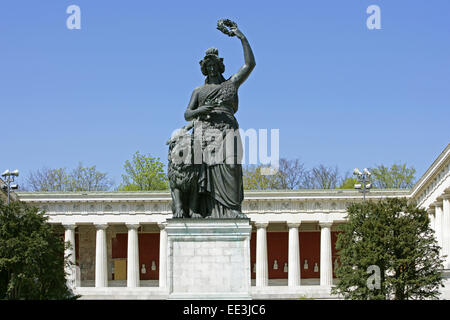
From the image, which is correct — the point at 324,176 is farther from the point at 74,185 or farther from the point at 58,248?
the point at 58,248

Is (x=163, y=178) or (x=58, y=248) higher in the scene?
(x=163, y=178)

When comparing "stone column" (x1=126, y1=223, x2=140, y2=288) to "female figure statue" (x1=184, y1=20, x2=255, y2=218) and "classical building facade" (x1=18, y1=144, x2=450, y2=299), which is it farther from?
"female figure statue" (x1=184, y1=20, x2=255, y2=218)

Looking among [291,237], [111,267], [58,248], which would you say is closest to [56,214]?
[111,267]

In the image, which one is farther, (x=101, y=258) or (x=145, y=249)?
(x=145, y=249)

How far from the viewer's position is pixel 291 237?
7238cm

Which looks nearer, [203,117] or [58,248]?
[203,117]

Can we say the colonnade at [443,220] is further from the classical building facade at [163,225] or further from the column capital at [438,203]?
the classical building facade at [163,225]

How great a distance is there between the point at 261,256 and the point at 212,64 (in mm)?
54958

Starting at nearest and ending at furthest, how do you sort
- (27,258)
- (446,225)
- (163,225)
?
1. (27,258)
2. (446,225)
3. (163,225)

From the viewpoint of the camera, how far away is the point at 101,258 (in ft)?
236

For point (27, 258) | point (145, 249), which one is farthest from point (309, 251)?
point (27, 258)

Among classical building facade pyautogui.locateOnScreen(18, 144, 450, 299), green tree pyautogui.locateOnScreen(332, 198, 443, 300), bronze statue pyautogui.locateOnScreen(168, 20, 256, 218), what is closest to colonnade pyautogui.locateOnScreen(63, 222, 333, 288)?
classical building facade pyautogui.locateOnScreen(18, 144, 450, 299)

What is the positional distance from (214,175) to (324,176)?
78811 mm

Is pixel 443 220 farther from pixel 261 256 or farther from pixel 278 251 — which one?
pixel 278 251
